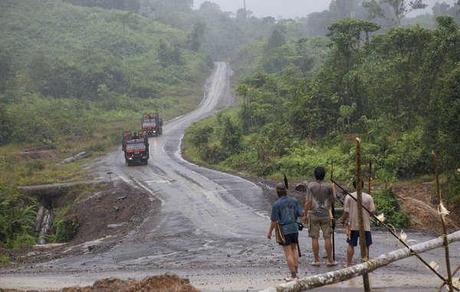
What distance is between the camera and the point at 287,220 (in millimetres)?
10320

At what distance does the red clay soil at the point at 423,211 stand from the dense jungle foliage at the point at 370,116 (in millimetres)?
1098

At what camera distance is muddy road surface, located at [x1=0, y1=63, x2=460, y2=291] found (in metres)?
11.4

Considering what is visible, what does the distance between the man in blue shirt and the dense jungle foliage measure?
961cm

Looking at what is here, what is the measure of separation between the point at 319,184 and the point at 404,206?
827cm

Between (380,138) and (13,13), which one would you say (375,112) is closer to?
(380,138)

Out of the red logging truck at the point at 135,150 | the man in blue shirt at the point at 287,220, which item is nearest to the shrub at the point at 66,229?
the red logging truck at the point at 135,150

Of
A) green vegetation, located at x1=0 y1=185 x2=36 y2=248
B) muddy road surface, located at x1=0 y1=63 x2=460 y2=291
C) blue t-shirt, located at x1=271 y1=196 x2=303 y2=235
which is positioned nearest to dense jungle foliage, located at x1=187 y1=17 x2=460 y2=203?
muddy road surface, located at x1=0 y1=63 x2=460 y2=291

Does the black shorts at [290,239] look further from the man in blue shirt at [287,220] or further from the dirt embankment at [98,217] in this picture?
the dirt embankment at [98,217]

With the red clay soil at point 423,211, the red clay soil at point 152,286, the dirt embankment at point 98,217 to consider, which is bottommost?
the dirt embankment at point 98,217

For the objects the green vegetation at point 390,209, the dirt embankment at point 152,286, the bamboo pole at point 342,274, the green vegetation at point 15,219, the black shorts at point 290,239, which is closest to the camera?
the bamboo pole at point 342,274

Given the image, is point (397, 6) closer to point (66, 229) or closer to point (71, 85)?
point (71, 85)

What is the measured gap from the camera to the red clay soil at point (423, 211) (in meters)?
16.6

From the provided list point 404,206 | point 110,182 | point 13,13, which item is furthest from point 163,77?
point 404,206

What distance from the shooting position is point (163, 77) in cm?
8081
